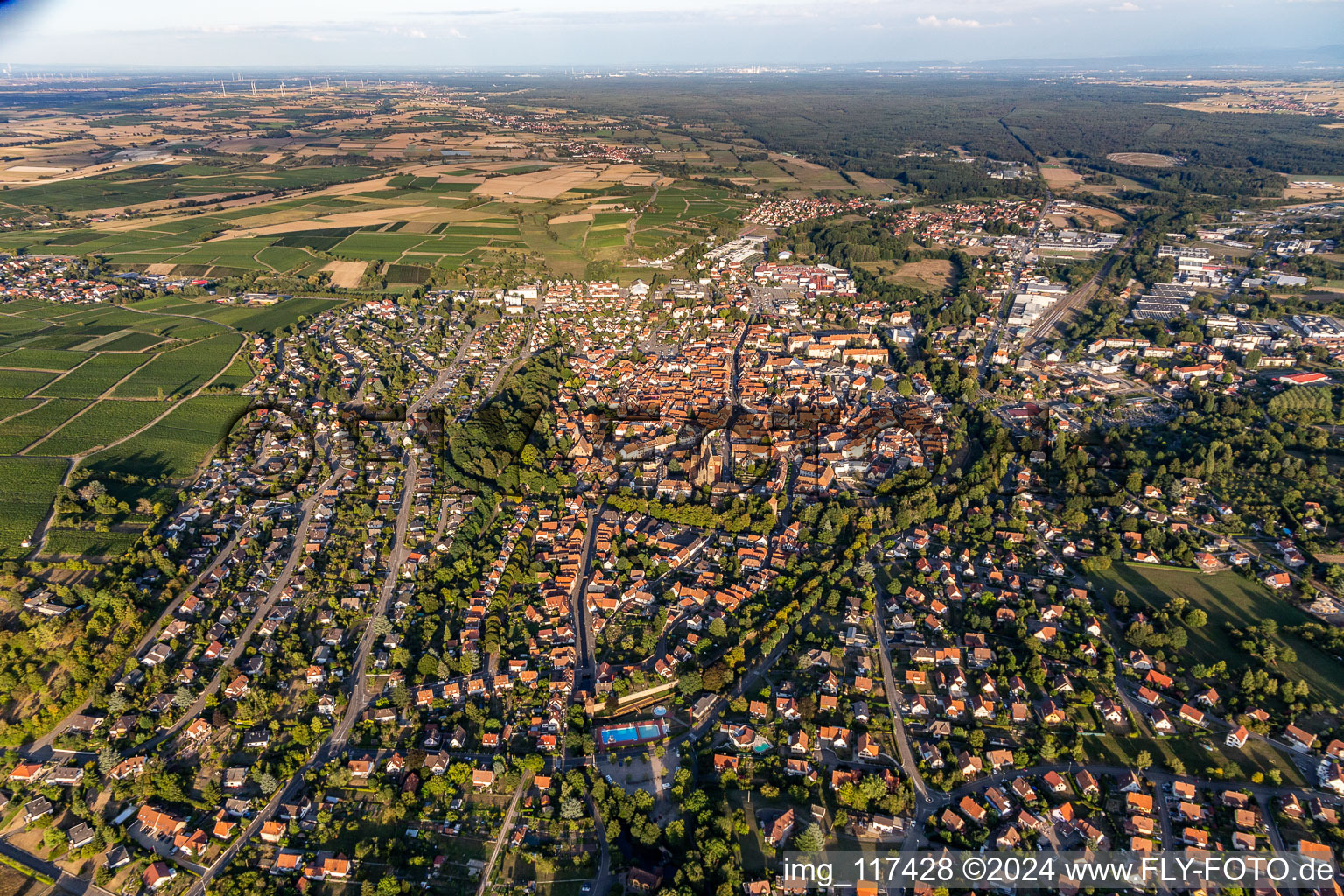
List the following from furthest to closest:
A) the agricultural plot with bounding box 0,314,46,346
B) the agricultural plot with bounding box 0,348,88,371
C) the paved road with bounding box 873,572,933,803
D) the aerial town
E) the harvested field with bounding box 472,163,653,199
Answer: the harvested field with bounding box 472,163,653,199 → the agricultural plot with bounding box 0,314,46,346 → the agricultural plot with bounding box 0,348,88,371 → the paved road with bounding box 873,572,933,803 → the aerial town

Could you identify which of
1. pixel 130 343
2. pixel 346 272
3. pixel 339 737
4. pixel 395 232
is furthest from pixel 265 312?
pixel 339 737

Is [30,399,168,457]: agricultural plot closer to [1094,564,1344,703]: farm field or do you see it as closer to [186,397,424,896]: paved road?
[186,397,424,896]: paved road

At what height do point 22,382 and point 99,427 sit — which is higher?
point 22,382

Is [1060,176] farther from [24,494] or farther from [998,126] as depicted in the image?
[24,494]

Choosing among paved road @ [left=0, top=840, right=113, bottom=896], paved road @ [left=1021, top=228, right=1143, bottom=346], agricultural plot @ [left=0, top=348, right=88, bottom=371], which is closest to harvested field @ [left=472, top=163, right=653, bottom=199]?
agricultural plot @ [left=0, top=348, right=88, bottom=371]

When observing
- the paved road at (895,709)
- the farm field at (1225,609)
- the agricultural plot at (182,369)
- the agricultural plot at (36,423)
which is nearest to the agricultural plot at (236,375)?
the agricultural plot at (182,369)

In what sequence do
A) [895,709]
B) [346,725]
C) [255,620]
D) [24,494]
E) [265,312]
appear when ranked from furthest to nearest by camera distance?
[265,312], [24,494], [255,620], [895,709], [346,725]

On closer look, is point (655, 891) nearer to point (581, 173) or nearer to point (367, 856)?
point (367, 856)
